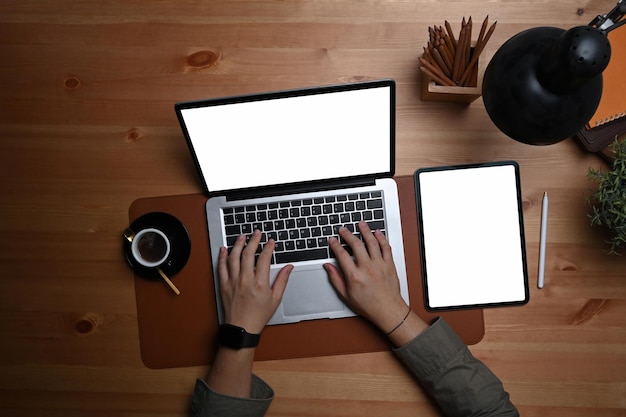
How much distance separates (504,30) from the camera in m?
0.85

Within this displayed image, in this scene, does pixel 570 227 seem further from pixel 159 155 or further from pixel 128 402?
pixel 128 402

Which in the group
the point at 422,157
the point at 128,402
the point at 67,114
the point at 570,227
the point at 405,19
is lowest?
the point at 128,402

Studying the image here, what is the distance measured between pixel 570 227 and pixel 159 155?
0.80m

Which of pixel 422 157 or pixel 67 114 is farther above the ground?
pixel 67 114

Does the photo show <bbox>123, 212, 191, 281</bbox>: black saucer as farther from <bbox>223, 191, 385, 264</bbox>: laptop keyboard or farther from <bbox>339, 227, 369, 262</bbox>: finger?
<bbox>339, 227, 369, 262</bbox>: finger

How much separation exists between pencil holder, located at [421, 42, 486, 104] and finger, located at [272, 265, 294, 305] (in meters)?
0.41

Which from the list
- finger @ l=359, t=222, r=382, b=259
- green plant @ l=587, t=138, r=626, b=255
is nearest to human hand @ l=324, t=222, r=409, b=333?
finger @ l=359, t=222, r=382, b=259

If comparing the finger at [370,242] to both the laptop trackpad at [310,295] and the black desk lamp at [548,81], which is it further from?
the black desk lamp at [548,81]

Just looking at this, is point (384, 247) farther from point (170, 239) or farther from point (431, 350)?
point (170, 239)

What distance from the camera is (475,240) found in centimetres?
83

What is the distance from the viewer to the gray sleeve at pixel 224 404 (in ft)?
2.56

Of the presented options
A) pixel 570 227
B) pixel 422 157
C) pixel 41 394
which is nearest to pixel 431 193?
pixel 422 157

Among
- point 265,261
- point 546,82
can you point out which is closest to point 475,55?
point 546,82

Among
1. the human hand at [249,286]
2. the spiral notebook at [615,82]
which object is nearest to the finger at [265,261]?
the human hand at [249,286]
